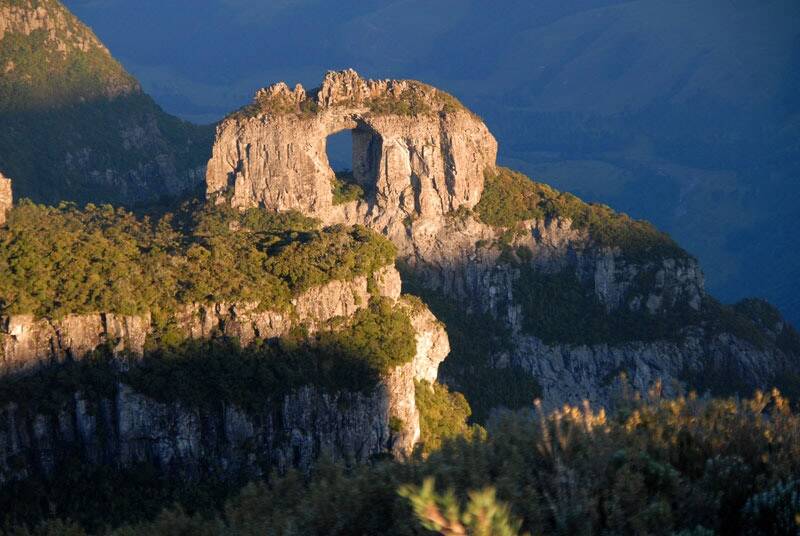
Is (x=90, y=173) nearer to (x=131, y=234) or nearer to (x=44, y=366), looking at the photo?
(x=131, y=234)

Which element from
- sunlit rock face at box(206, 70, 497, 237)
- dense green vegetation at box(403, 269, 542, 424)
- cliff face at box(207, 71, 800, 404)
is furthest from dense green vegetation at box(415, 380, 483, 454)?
sunlit rock face at box(206, 70, 497, 237)

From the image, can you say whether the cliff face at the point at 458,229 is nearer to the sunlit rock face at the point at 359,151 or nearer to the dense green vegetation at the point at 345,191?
the sunlit rock face at the point at 359,151

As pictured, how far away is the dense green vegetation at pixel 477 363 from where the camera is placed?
2197 inches

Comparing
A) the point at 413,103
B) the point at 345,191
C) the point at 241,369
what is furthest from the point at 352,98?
the point at 241,369

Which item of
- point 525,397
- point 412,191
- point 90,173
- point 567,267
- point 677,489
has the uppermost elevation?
point 90,173

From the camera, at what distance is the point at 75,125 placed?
9275 centimetres

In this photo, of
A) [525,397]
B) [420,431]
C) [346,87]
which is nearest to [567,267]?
[525,397]

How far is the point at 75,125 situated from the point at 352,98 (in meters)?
40.9

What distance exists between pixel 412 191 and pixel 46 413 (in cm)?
3188

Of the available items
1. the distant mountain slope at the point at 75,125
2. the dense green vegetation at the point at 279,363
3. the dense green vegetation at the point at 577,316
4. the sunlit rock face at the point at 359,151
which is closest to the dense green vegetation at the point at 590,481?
the dense green vegetation at the point at 279,363

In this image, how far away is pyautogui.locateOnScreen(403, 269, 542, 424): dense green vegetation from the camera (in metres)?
55.8

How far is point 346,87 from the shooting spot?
61062 millimetres

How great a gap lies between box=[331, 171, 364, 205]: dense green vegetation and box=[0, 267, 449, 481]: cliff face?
19.8 m

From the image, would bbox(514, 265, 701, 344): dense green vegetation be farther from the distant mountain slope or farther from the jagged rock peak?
the distant mountain slope
